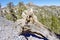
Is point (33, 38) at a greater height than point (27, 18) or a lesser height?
lesser

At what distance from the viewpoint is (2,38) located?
15586 millimetres

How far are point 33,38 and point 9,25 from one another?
3856 mm

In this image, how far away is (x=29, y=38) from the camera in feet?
52.7

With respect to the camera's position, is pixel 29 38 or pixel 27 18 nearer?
pixel 29 38

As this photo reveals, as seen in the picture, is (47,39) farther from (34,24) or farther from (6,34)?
(6,34)

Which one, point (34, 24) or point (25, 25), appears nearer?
point (25, 25)

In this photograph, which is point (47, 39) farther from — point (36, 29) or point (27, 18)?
point (27, 18)

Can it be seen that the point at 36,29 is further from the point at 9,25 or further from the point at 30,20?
the point at 9,25

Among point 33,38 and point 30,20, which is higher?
point 30,20

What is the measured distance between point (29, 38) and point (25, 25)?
5.83 ft

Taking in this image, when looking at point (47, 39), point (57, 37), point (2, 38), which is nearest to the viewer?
point (2, 38)

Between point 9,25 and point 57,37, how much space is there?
530 cm

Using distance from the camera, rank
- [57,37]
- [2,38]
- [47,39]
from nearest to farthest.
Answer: [2,38]
[47,39]
[57,37]

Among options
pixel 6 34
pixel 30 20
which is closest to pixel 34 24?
pixel 30 20
